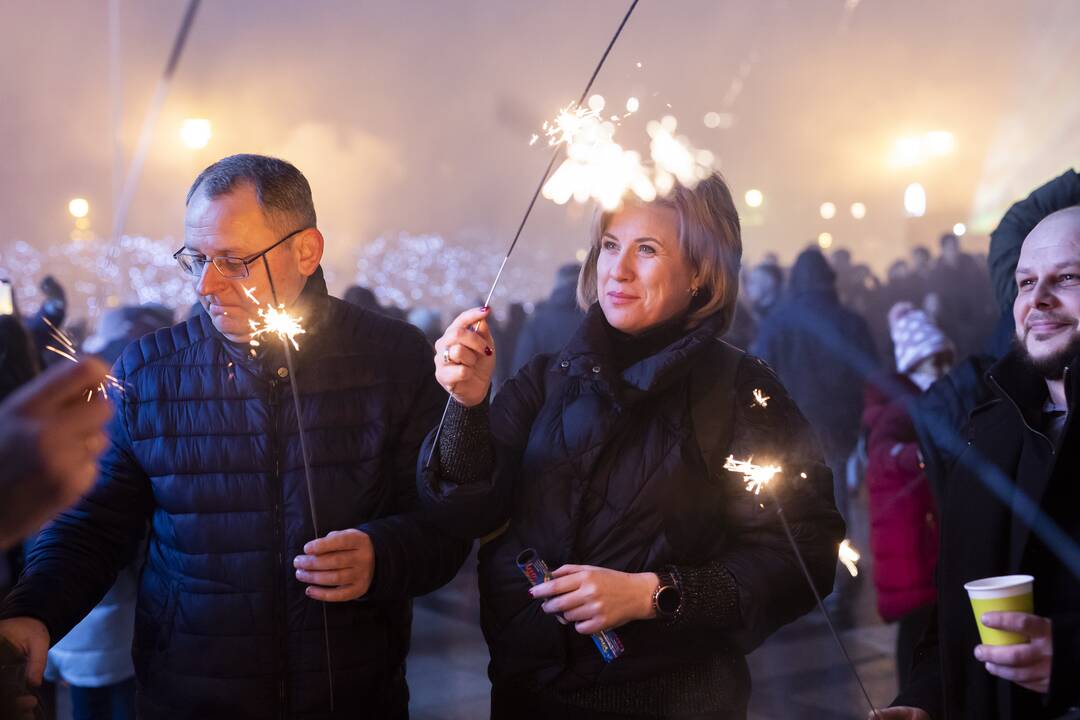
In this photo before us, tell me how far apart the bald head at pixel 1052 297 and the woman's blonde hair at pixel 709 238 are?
0.68 meters

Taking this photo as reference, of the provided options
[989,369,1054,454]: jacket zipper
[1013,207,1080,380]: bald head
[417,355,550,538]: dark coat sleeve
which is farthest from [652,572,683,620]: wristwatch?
[1013,207,1080,380]: bald head

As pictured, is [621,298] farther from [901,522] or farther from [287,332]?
[901,522]

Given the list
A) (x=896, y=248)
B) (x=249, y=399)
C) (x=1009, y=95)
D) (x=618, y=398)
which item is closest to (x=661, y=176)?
(x=618, y=398)

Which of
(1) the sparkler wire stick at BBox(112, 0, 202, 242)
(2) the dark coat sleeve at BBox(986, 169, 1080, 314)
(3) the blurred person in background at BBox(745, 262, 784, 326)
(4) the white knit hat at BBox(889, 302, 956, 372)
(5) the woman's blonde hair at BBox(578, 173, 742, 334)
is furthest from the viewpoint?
(3) the blurred person in background at BBox(745, 262, 784, 326)

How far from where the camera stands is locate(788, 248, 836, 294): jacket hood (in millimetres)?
6754

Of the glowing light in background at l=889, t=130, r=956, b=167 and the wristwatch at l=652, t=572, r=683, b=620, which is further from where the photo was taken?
the glowing light in background at l=889, t=130, r=956, b=167

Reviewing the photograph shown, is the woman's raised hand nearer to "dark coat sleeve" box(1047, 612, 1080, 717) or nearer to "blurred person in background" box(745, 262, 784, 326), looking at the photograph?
"dark coat sleeve" box(1047, 612, 1080, 717)

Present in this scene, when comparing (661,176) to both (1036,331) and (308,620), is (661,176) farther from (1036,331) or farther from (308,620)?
(308,620)

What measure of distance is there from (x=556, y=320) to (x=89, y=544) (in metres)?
4.37

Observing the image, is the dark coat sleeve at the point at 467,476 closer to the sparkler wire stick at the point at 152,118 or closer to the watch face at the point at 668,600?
the watch face at the point at 668,600

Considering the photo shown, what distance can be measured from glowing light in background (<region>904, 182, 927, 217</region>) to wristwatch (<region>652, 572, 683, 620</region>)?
18.2 metres

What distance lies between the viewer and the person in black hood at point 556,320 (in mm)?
6570

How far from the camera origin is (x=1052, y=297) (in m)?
2.40

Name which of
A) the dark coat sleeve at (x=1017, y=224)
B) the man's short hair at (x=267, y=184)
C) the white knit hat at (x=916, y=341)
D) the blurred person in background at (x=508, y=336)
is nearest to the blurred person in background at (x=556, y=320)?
the white knit hat at (x=916, y=341)
